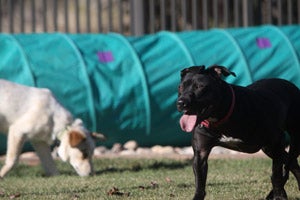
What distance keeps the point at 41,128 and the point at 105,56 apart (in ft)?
9.86

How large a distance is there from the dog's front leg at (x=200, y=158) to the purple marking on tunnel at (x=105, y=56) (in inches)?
274

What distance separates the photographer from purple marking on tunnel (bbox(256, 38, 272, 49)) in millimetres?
14548

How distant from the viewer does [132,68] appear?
13.7 meters

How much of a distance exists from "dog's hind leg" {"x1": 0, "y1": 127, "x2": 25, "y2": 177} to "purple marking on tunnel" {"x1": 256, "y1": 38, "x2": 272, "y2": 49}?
526 centimetres

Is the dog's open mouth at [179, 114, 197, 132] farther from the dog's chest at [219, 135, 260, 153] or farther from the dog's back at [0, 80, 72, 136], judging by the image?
the dog's back at [0, 80, 72, 136]

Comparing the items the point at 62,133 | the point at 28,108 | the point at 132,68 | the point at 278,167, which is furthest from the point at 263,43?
the point at 278,167

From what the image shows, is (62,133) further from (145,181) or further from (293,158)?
(293,158)

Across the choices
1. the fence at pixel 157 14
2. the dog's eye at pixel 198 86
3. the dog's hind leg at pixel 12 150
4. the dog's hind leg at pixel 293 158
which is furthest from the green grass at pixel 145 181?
the fence at pixel 157 14

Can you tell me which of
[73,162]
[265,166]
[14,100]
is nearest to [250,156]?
[265,166]

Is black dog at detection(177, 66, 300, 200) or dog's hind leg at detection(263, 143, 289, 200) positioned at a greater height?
black dog at detection(177, 66, 300, 200)

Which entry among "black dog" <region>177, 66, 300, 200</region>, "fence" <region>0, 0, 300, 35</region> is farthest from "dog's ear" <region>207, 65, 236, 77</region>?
"fence" <region>0, 0, 300, 35</region>

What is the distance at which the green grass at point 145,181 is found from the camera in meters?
7.88

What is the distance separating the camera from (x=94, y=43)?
14008 mm

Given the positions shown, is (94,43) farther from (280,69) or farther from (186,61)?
(280,69)
